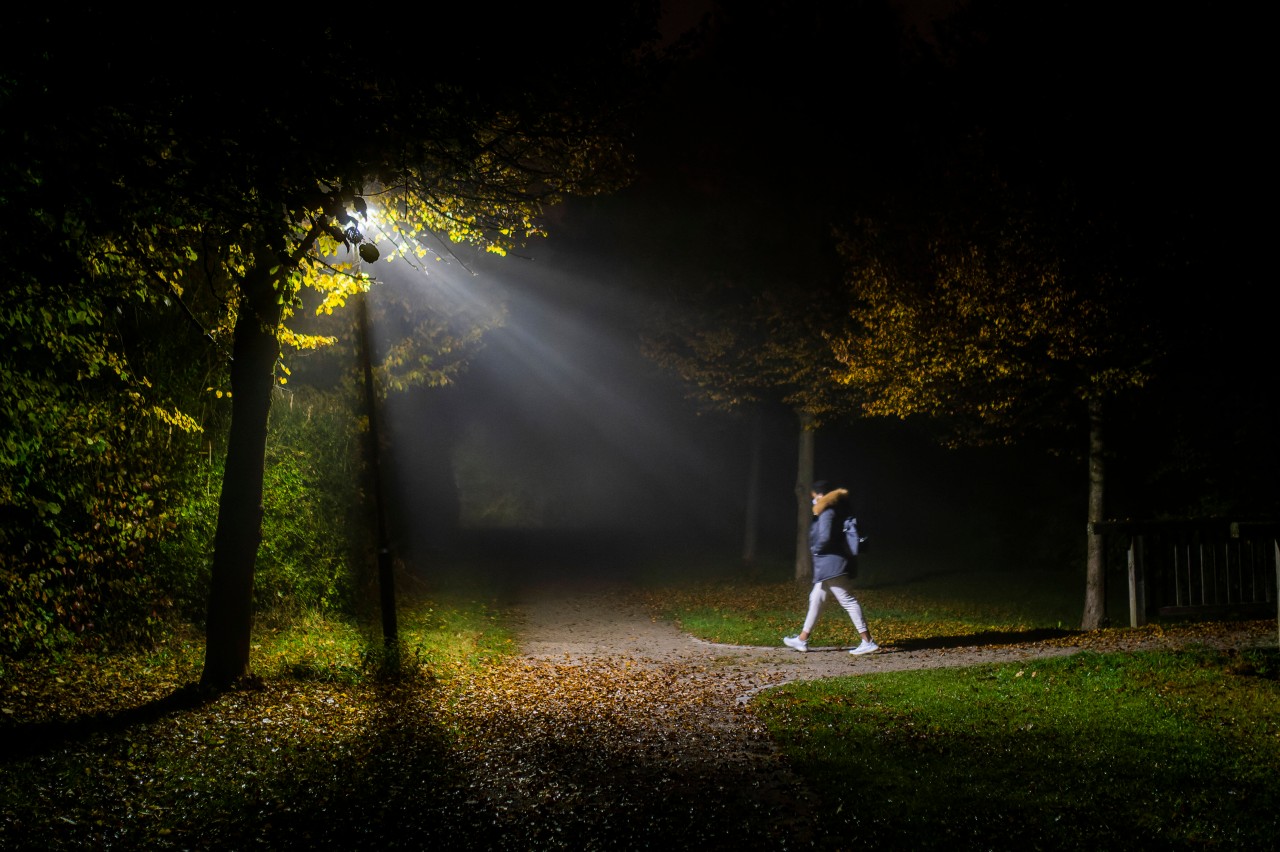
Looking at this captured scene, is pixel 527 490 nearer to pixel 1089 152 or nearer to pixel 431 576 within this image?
pixel 431 576

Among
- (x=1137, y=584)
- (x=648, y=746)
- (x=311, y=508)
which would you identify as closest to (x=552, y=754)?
(x=648, y=746)

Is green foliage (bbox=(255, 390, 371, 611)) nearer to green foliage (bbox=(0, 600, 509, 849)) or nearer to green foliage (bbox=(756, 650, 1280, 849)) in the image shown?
green foliage (bbox=(0, 600, 509, 849))

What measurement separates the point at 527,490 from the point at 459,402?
14.2 m

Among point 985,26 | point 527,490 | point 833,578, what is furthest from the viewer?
point 527,490

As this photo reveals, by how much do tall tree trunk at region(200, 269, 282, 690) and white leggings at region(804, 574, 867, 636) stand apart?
6503 millimetres

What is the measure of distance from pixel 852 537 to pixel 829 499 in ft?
1.78

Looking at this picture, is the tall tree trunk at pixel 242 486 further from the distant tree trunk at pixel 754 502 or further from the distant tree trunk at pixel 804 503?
the distant tree trunk at pixel 754 502

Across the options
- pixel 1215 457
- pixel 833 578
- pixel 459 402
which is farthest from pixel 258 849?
pixel 459 402

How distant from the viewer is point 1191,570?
11922 millimetres

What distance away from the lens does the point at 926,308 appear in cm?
1312

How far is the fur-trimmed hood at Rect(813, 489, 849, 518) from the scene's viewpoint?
1051 cm

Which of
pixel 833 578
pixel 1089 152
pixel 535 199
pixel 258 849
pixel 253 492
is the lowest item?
pixel 258 849

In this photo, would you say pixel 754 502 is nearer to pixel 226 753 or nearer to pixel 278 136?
pixel 226 753

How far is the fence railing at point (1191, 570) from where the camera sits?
1175 centimetres
